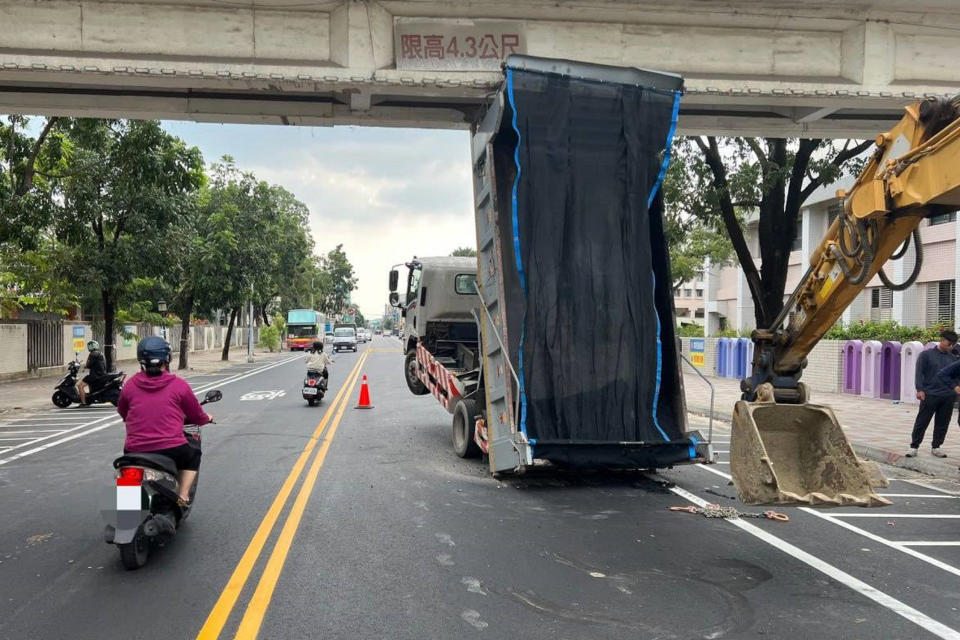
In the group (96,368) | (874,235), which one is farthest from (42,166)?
(874,235)

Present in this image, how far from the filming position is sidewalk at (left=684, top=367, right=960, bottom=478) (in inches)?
389

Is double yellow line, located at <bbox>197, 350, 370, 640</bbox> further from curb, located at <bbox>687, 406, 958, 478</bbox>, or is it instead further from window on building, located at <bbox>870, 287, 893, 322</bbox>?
window on building, located at <bbox>870, 287, 893, 322</bbox>

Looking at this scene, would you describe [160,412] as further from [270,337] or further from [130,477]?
[270,337]

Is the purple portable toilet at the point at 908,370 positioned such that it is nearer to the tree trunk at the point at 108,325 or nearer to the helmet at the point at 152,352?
the helmet at the point at 152,352

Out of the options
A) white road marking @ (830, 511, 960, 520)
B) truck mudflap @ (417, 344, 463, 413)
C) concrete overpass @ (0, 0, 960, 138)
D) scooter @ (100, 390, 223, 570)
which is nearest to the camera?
scooter @ (100, 390, 223, 570)

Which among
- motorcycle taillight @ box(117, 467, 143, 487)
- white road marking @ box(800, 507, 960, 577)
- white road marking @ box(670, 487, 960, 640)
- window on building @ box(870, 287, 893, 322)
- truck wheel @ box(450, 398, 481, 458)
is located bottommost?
white road marking @ box(800, 507, 960, 577)

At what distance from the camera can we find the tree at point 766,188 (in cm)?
1453

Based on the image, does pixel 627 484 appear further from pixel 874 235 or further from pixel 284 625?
pixel 284 625

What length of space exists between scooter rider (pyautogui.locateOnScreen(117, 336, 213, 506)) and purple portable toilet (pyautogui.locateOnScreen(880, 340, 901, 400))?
54.4 ft

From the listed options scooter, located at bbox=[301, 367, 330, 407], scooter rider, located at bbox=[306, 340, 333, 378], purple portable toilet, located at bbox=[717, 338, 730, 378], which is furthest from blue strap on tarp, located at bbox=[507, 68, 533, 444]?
purple portable toilet, located at bbox=[717, 338, 730, 378]

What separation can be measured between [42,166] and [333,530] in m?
14.3

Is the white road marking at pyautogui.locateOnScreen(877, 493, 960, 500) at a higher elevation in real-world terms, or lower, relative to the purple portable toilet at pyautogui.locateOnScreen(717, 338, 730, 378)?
lower

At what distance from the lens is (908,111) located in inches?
239

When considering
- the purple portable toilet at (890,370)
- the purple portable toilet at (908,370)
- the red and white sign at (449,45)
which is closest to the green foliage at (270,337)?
the purple portable toilet at (890,370)
